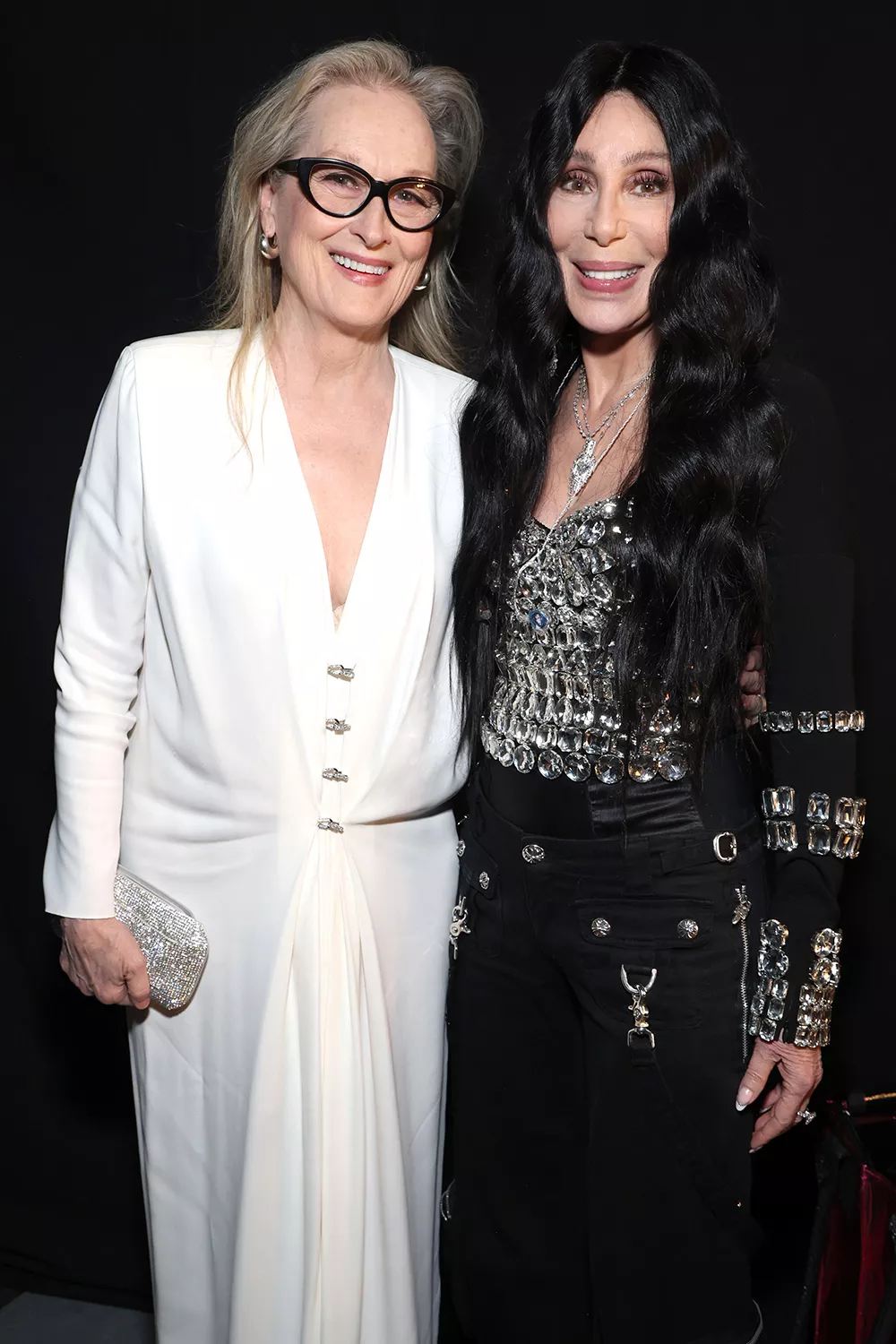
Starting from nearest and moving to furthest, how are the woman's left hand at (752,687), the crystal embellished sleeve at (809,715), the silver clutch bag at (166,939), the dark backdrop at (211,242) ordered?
the crystal embellished sleeve at (809,715), the woman's left hand at (752,687), the silver clutch bag at (166,939), the dark backdrop at (211,242)

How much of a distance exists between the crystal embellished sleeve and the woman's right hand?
3.10 feet

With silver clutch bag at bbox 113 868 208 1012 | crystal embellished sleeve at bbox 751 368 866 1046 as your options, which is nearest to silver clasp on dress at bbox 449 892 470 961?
silver clutch bag at bbox 113 868 208 1012

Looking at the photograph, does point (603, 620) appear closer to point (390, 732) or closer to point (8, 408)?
point (390, 732)

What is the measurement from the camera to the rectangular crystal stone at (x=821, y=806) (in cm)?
183

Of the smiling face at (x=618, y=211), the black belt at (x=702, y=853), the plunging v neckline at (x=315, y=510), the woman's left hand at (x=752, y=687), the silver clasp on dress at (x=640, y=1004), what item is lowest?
the silver clasp on dress at (x=640, y=1004)

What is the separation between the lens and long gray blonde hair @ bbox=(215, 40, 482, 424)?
2078mm

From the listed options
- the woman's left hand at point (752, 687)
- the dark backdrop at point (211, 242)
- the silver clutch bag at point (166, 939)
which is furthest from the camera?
the dark backdrop at point (211, 242)

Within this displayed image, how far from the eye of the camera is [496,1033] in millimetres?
2111

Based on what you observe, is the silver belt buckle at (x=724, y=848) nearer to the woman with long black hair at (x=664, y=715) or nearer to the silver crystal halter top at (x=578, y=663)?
the woman with long black hair at (x=664, y=715)

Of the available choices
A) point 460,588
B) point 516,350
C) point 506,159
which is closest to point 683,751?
point 460,588

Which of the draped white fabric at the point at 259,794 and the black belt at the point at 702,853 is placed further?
the draped white fabric at the point at 259,794

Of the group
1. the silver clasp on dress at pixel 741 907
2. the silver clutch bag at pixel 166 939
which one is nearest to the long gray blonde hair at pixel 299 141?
the silver clutch bag at pixel 166 939

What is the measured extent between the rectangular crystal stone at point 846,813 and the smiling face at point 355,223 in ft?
3.32

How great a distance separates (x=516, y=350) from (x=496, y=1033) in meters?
1.11
